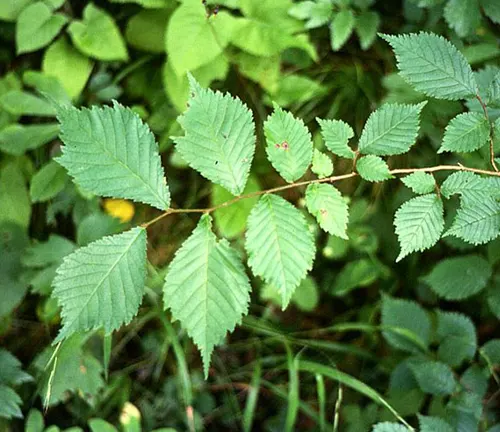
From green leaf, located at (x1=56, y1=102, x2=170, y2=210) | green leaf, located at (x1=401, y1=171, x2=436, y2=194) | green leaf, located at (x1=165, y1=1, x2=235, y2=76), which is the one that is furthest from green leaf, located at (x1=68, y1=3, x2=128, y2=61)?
green leaf, located at (x1=401, y1=171, x2=436, y2=194)

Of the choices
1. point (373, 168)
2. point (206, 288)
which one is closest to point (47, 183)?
point (206, 288)

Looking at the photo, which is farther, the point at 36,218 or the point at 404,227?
the point at 36,218

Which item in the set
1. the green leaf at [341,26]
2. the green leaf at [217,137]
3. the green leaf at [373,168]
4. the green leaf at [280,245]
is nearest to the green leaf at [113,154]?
the green leaf at [217,137]

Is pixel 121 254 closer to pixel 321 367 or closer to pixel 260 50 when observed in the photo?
pixel 321 367

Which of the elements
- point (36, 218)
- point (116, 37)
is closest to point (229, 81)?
point (116, 37)

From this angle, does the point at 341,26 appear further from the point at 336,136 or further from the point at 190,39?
the point at 336,136

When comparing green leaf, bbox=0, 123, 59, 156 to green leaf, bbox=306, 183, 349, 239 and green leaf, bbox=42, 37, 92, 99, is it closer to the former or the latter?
green leaf, bbox=42, 37, 92, 99

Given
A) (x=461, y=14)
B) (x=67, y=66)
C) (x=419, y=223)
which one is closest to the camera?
(x=419, y=223)
